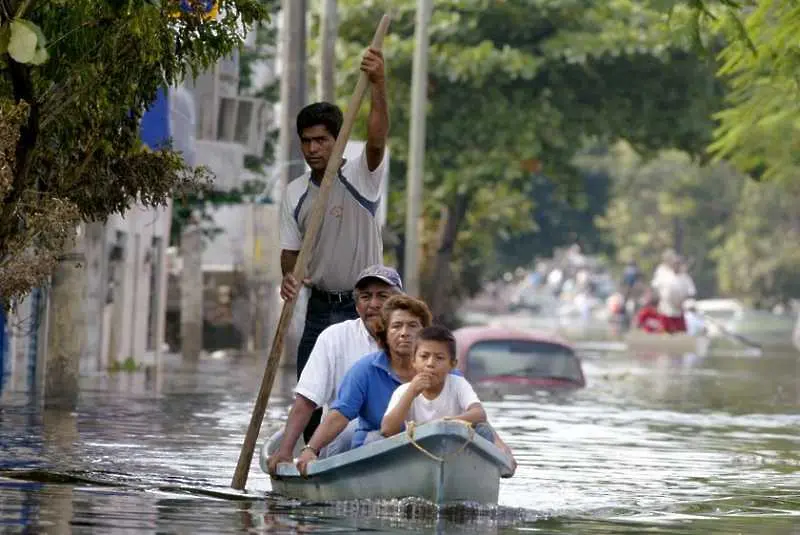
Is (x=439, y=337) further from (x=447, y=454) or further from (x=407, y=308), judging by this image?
(x=447, y=454)

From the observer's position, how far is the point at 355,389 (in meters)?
13.0

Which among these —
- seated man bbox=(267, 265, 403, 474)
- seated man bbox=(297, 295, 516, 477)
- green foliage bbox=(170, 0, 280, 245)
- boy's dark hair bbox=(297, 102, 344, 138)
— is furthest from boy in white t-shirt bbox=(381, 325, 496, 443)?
green foliage bbox=(170, 0, 280, 245)

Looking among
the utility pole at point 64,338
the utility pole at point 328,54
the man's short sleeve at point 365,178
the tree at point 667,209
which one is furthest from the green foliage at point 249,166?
the tree at point 667,209

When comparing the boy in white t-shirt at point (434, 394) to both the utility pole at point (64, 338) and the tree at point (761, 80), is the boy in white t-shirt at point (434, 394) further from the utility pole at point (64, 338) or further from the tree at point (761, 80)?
the utility pole at point (64, 338)

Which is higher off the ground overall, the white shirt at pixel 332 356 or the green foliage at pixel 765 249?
the green foliage at pixel 765 249

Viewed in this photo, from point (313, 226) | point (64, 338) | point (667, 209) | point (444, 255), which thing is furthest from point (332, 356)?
point (667, 209)

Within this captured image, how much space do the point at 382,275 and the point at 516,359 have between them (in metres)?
17.6

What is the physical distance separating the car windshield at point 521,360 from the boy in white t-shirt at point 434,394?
54.9ft

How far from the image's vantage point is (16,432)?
1886 centimetres

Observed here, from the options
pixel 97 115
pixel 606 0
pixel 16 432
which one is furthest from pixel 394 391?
pixel 606 0

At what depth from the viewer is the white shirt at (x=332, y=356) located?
13.3 metres

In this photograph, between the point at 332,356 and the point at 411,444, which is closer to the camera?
the point at 411,444

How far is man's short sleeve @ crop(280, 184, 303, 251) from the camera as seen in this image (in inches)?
544

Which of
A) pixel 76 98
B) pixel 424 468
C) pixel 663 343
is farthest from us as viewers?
pixel 663 343
